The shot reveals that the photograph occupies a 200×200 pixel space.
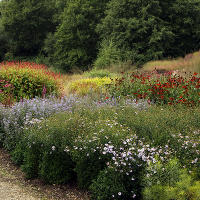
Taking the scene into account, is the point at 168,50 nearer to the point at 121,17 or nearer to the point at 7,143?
the point at 121,17

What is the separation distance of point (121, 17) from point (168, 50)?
5.30m

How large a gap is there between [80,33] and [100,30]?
2.94 m

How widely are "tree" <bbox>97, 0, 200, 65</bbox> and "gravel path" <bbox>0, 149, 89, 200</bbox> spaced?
18376 mm

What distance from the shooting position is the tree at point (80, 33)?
2767cm

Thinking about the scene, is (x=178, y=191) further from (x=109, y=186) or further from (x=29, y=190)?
(x=29, y=190)

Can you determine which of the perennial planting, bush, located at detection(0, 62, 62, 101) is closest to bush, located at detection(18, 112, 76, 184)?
the perennial planting

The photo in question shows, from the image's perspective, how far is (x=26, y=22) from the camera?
114 ft

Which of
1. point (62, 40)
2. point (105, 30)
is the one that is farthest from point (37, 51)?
point (105, 30)

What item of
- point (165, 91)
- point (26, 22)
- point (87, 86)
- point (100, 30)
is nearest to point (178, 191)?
point (165, 91)

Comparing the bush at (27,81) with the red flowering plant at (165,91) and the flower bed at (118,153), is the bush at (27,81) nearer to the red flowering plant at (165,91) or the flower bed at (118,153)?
the red flowering plant at (165,91)

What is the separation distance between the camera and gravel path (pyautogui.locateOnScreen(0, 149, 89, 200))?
4527 mm

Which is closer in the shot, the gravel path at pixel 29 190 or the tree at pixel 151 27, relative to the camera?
the gravel path at pixel 29 190

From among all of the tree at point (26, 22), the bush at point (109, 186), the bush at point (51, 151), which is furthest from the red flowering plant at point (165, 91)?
the tree at point (26, 22)

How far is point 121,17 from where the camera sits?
24812 mm
